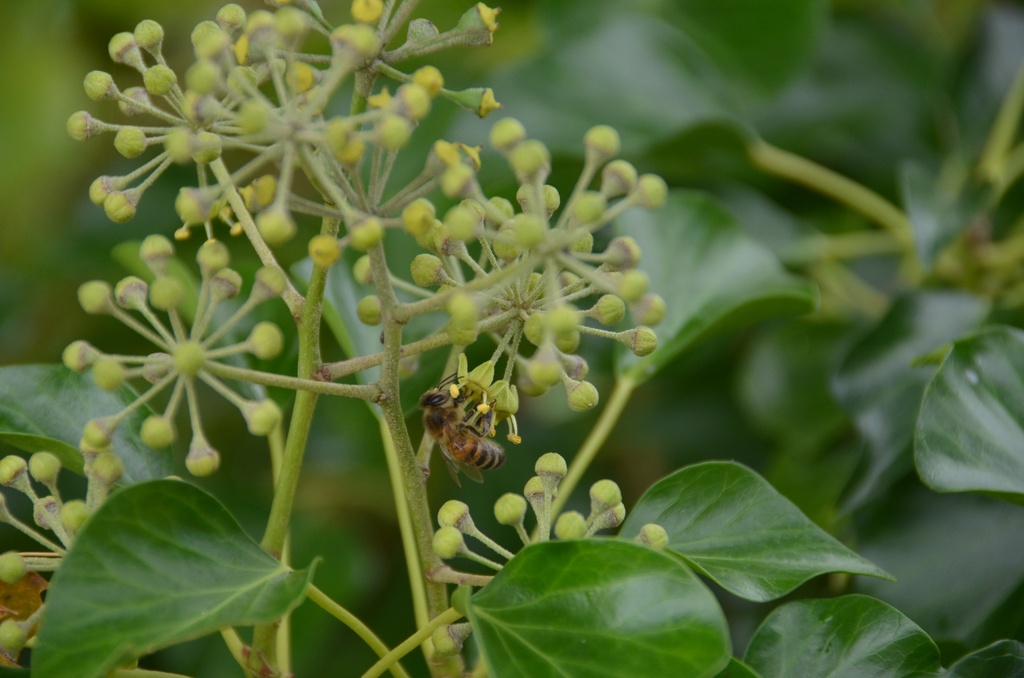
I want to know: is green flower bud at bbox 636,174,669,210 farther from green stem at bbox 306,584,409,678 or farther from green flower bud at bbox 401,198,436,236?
green stem at bbox 306,584,409,678

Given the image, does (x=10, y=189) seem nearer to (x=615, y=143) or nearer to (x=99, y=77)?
(x=99, y=77)

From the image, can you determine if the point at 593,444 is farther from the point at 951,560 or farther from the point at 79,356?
the point at 79,356

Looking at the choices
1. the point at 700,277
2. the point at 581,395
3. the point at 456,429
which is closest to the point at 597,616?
the point at 581,395

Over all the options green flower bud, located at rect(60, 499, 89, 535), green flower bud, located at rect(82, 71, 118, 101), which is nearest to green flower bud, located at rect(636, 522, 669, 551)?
green flower bud, located at rect(60, 499, 89, 535)

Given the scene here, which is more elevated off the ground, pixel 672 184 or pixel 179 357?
pixel 179 357

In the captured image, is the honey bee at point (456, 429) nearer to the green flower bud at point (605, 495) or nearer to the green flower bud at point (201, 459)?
the green flower bud at point (605, 495)

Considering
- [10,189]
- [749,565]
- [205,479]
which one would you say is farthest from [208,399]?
[749,565]
